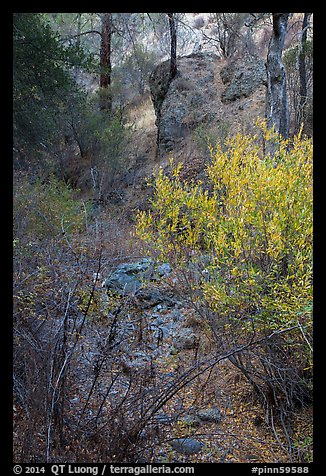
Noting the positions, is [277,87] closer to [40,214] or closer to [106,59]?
[40,214]

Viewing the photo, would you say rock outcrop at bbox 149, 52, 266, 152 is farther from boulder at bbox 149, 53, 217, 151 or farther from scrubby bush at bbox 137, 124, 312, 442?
scrubby bush at bbox 137, 124, 312, 442

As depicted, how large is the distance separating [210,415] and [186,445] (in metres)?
0.56

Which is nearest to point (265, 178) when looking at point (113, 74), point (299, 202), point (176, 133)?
point (299, 202)

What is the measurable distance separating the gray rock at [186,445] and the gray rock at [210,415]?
1.26 feet

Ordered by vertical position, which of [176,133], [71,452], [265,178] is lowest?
[71,452]

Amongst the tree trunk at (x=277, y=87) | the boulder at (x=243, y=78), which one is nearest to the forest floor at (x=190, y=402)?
the tree trunk at (x=277, y=87)

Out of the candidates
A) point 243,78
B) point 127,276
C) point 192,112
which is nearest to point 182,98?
point 192,112

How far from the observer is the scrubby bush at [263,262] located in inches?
111

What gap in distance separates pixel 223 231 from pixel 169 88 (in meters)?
11.3

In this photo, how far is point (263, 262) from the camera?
3.18 metres

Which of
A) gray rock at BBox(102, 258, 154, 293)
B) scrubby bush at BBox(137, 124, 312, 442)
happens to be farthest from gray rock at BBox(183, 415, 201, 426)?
gray rock at BBox(102, 258, 154, 293)

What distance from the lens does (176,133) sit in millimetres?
12430
